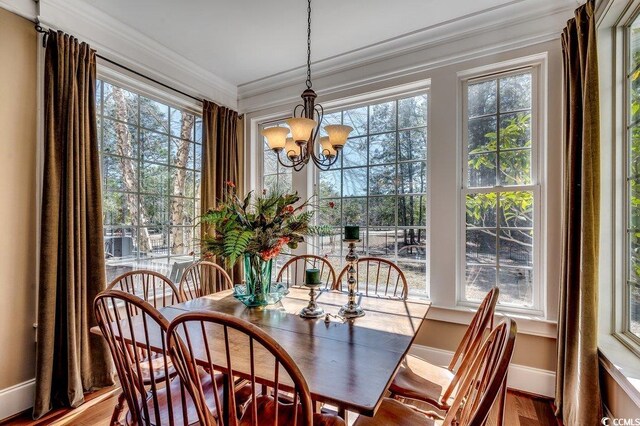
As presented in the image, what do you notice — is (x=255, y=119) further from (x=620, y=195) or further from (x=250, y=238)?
(x=620, y=195)

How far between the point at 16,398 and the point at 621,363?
11.3 ft

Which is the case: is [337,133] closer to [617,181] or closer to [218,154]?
[617,181]

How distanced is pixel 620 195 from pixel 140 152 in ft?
11.3

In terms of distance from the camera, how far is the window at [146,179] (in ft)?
8.31

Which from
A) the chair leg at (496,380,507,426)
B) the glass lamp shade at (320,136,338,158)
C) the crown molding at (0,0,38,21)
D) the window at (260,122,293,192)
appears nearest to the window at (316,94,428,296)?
Answer: the window at (260,122,293,192)

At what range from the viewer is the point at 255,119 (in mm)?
3586

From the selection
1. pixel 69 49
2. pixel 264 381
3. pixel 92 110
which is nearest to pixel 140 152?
pixel 92 110

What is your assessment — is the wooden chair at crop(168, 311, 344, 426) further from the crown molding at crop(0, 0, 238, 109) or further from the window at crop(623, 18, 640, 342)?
the crown molding at crop(0, 0, 238, 109)

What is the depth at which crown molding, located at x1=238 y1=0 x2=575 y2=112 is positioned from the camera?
2.19 m

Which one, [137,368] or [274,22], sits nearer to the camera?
[137,368]

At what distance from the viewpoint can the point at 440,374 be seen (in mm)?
1642

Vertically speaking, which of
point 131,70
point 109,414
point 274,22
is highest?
point 274,22

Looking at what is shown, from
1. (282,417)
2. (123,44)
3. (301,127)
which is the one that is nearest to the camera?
(282,417)

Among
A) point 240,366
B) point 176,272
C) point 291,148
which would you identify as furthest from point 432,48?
point 176,272
